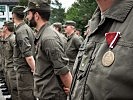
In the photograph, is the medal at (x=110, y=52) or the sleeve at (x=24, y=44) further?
the sleeve at (x=24, y=44)

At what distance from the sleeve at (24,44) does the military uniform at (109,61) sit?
4304mm

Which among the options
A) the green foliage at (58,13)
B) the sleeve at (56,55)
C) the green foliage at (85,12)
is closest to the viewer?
the sleeve at (56,55)

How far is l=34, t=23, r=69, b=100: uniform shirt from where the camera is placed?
4570mm

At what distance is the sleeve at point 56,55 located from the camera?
4.55 m

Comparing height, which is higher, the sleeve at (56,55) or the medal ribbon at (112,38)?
the medal ribbon at (112,38)

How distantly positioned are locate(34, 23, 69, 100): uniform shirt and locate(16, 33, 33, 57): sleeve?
6.17ft

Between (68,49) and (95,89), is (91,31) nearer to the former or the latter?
(95,89)

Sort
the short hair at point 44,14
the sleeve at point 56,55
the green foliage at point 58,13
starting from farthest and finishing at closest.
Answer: the green foliage at point 58,13 < the short hair at point 44,14 < the sleeve at point 56,55

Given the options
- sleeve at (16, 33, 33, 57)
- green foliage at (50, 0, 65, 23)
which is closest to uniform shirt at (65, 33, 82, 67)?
sleeve at (16, 33, 33, 57)

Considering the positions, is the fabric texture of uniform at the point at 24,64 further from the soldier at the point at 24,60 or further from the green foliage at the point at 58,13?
the green foliage at the point at 58,13

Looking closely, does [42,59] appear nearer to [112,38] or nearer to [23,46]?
[23,46]

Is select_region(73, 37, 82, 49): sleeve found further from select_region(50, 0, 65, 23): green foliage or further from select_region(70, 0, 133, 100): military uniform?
select_region(50, 0, 65, 23): green foliage

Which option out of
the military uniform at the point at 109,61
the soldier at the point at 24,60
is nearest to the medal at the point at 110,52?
the military uniform at the point at 109,61

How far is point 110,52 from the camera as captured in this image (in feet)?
6.31
